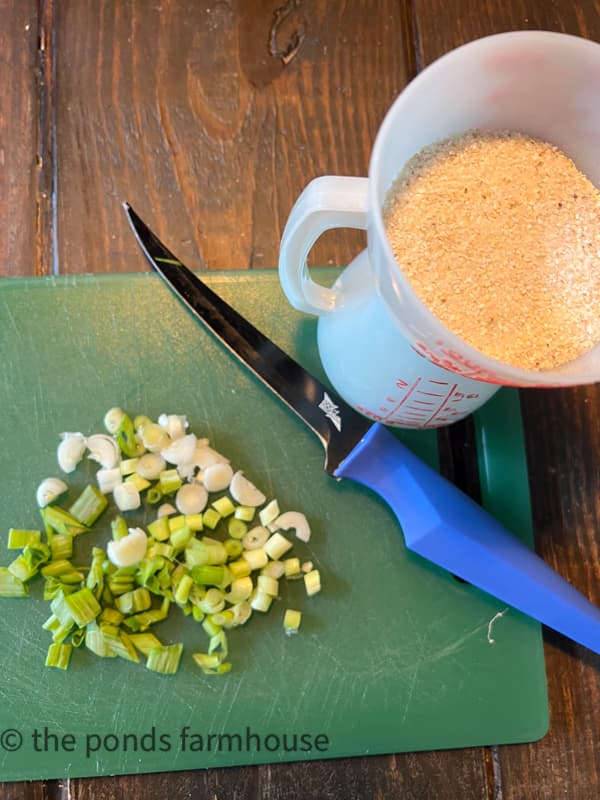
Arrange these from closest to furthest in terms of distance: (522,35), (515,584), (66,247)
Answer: (522,35)
(515,584)
(66,247)

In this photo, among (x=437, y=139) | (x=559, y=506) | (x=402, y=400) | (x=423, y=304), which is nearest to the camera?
(x=423, y=304)

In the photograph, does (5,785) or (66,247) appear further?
(66,247)

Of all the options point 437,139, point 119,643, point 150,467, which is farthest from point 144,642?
point 437,139

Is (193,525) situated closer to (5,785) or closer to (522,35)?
(5,785)

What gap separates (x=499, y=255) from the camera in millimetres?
722

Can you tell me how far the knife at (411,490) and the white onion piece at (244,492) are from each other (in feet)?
0.36

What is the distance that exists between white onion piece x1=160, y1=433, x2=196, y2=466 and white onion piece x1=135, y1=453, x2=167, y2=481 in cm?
1

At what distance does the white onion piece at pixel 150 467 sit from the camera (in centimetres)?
100

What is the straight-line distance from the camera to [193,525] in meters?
0.99

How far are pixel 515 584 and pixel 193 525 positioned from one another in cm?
44

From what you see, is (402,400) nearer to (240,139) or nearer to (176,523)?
(176,523)

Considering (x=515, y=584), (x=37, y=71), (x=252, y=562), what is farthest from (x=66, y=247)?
(x=515, y=584)

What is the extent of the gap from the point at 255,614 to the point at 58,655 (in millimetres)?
270

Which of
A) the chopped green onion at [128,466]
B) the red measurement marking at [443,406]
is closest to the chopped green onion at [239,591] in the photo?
the chopped green onion at [128,466]
